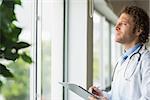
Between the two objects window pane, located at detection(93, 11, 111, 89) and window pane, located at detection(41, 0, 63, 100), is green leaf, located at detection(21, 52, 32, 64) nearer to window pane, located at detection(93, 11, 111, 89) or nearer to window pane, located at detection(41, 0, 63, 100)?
window pane, located at detection(41, 0, 63, 100)

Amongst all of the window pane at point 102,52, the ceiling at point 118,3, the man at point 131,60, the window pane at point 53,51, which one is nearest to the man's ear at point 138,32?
the man at point 131,60

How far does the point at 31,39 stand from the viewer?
2.30 m

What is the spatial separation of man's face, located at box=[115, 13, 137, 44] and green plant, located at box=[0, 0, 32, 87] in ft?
3.85

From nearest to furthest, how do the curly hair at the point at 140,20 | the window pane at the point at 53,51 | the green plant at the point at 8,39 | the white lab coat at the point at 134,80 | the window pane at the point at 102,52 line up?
the green plant at the point at 8,39, the white lab coat at the point at 134,80, the curly hair at the point at 140,20, the window pane at the point at 53,51, the window pane at the point at 102,52

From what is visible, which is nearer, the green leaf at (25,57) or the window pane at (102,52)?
the green leaf at (25,57)

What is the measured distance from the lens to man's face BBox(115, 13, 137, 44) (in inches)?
71.6

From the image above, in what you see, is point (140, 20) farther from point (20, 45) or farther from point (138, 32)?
point (20, 45)

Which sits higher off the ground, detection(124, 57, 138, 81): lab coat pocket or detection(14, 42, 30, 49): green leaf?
detection(14, 42, 30, 49): green leaf

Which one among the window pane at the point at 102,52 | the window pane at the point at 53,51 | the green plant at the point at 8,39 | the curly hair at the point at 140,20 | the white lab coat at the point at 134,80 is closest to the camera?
the green plant at the point at 8,39

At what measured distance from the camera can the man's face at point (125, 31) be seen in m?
1.82

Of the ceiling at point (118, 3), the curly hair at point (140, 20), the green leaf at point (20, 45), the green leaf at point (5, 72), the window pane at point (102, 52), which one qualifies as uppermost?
the ceiling at point (118, 3)

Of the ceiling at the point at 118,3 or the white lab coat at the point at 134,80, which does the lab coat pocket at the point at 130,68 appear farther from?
the ceiling at the point at 118,3

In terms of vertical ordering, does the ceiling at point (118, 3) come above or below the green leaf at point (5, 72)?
above

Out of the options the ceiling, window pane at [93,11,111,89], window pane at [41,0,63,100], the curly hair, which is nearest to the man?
the curly hair
